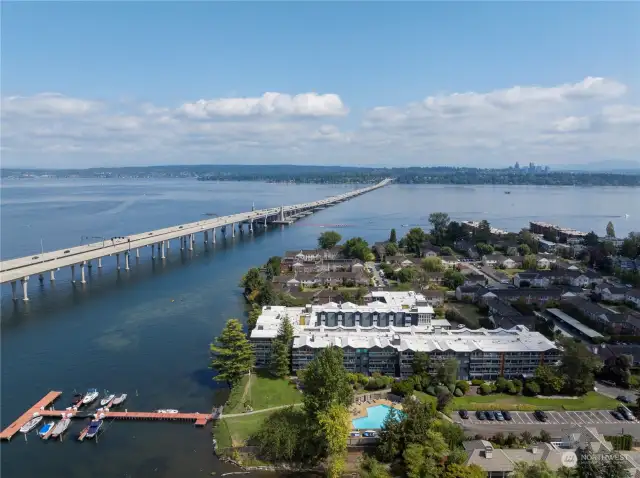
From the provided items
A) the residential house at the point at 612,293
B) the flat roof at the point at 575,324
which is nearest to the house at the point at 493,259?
the residential house at the point at 612,293

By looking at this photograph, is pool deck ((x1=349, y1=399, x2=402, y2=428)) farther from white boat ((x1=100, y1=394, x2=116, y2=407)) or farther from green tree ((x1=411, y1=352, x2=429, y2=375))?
white boat ((x1=100, y1=394, x2=116, y2=407))

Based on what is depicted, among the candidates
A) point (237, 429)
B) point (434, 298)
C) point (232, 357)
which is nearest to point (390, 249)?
point (434, 298)

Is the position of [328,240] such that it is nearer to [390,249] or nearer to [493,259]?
[390,249]

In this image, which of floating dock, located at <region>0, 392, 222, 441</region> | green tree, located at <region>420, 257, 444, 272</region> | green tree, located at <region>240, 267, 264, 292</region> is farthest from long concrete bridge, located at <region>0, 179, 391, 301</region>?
green tree, located at <region>420, 257, 444, 272</region>

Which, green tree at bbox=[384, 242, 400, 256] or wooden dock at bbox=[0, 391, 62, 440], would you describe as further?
green tree at bbox=[384, 242, 400, 256]

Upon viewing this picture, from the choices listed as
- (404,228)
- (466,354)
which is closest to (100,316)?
(466,354)

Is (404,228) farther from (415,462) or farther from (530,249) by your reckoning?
(415,462)
